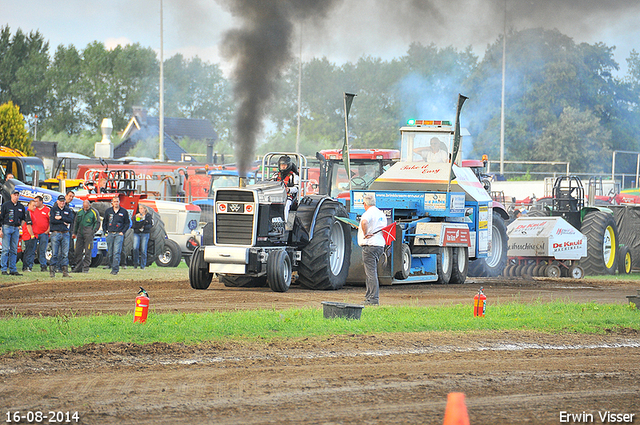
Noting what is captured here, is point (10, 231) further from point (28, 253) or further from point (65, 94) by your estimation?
point (65, 94)

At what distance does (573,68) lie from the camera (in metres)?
47.4

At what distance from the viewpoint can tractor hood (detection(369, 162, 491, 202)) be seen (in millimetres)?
16766

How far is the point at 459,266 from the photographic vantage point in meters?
17.5

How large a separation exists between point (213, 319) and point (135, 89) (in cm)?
7152

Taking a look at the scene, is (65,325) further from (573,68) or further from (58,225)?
(573,68)

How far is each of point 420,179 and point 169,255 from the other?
8.36 metres

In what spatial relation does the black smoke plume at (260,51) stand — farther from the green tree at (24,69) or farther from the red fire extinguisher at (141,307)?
the green tree at (24,69)

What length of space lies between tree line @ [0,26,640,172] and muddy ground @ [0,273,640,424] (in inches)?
752

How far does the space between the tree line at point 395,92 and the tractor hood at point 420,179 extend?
33.4ft

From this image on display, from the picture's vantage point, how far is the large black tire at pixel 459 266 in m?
17.4

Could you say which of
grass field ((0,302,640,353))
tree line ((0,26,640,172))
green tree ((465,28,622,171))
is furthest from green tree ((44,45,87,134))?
grass field ((0,302,640,353))

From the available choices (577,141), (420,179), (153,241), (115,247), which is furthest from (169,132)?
(420,179)

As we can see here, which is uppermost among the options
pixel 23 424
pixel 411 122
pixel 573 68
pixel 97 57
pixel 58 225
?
pixel 97 57

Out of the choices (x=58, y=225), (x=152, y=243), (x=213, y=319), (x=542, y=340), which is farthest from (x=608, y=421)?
(x=152, y=243)
